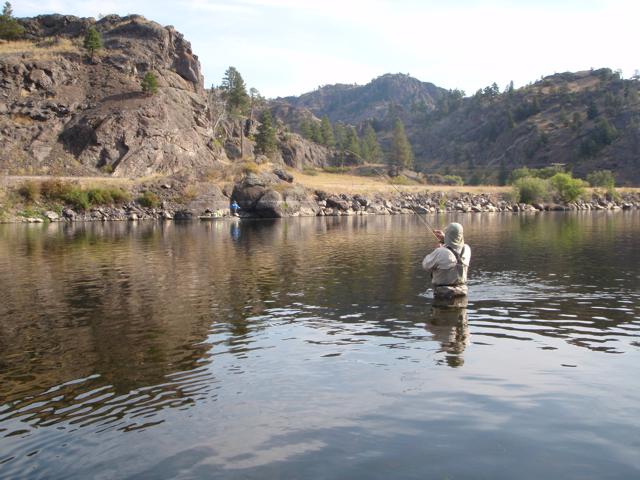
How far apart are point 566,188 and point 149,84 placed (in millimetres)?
82013

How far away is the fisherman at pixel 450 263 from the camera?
20.4 meters

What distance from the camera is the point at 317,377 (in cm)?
1302

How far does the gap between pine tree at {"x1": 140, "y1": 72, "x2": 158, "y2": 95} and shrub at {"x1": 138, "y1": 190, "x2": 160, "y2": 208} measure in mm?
27172

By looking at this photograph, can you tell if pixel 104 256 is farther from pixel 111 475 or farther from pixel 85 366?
pixel 111 475

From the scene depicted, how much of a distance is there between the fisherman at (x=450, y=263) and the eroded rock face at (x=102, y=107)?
80.8 meters

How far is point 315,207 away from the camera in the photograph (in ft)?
313

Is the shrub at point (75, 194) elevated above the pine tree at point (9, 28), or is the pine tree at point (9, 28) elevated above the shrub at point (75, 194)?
the pine tree at point (9, 28)

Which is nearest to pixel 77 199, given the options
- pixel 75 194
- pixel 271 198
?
pixel 75 194

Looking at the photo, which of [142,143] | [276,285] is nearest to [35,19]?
[142,143]

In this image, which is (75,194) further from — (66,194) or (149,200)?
(149,200)

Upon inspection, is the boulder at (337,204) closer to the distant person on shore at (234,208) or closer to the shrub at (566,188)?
the distant person on shore at (234,208)

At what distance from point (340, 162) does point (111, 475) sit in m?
166

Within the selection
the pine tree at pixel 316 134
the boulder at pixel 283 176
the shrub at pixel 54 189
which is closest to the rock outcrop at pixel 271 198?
the boulder at pixel 283 176

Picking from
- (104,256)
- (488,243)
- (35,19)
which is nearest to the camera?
(104,256)
